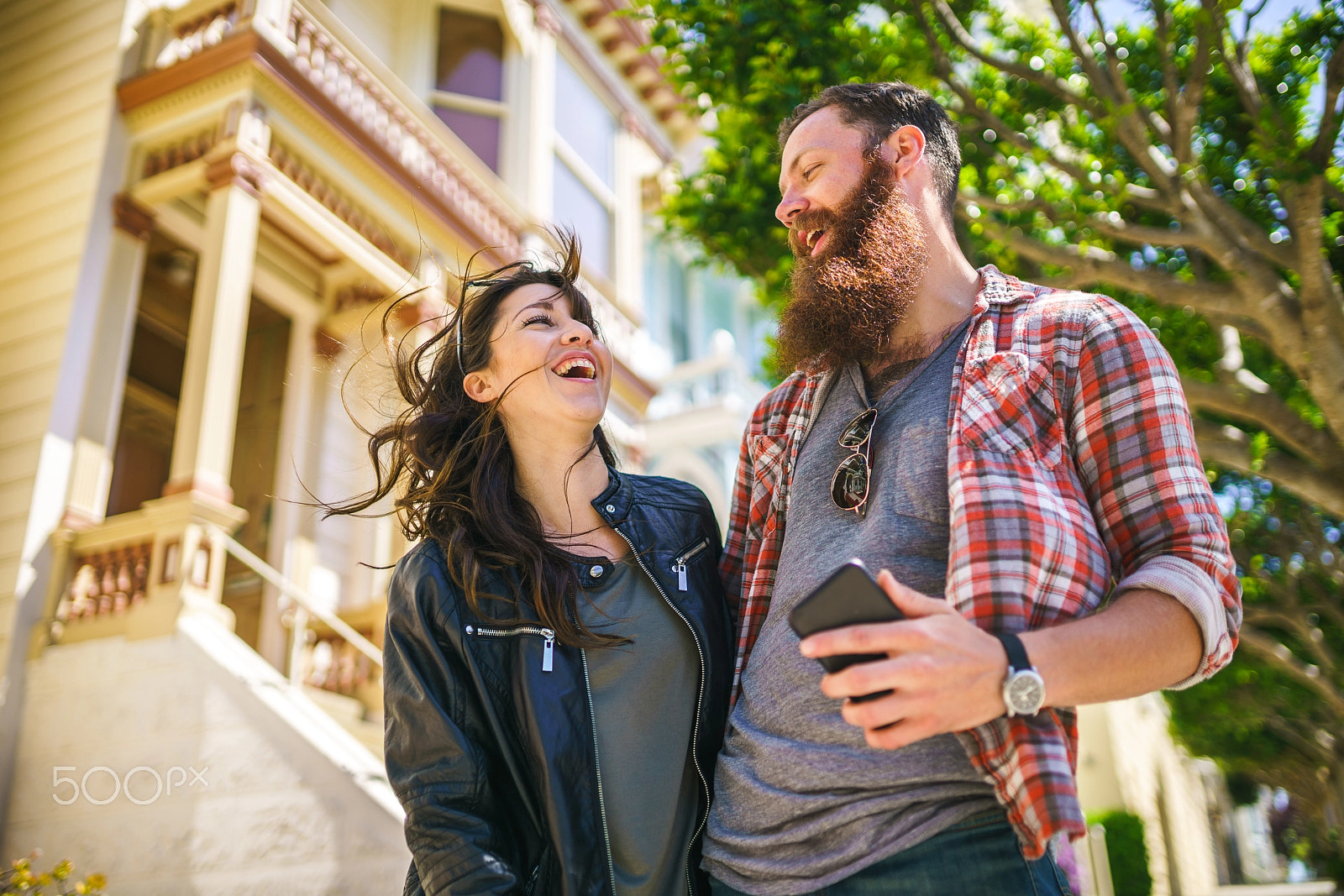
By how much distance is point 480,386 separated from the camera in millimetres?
3166

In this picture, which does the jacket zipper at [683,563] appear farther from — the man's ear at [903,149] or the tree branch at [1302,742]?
the tree branch at [1302,742]

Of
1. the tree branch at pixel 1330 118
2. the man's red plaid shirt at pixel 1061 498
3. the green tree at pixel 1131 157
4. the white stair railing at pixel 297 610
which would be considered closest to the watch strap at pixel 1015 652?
the man's red plaid shirt at pixel 1061 498

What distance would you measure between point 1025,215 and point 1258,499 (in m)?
6.67

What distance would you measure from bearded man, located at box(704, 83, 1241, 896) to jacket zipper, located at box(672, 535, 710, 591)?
0.25 metres

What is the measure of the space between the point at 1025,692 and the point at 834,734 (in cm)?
50

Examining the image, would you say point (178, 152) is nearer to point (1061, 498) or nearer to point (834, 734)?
point (834, 734)

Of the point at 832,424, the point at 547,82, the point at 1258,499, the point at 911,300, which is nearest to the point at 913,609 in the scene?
the point at 832,424

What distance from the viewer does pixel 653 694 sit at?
98.2 inches

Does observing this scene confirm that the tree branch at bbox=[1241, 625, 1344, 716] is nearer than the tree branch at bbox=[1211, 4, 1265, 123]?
No

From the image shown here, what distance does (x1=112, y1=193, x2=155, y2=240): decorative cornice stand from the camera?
7.87 metres

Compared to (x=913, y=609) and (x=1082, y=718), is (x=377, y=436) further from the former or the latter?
(x=1082, y=718)

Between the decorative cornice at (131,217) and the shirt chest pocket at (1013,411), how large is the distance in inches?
308

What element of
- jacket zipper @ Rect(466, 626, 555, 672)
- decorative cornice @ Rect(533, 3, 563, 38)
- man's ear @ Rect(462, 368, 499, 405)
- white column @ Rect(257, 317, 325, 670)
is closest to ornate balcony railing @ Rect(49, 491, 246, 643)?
white column @ Rect(257, 317, 325, 670)

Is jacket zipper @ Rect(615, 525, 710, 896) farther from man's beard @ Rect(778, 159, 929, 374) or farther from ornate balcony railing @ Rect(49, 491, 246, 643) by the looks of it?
ornate balcony railing @ Rect(49, 491, 246, 643)
